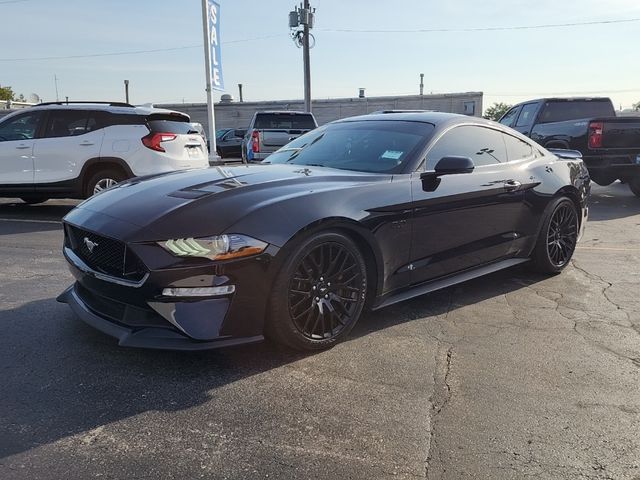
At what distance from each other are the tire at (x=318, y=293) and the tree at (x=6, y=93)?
6866 cm

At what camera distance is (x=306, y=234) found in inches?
133

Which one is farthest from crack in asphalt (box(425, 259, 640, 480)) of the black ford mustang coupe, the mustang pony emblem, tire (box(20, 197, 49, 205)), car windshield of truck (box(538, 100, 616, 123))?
tire (box(20, 197, 49, 205))

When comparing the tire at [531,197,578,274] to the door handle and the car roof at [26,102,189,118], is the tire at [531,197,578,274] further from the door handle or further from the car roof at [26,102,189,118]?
the car roof at [26,102,189,118]

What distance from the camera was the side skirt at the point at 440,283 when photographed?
3.97m

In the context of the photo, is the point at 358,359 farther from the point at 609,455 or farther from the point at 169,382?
the point at 609,455

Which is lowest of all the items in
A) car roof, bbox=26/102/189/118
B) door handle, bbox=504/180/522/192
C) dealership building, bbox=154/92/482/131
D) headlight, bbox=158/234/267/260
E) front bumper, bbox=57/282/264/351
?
front bumper, bbox=57/282/264/351

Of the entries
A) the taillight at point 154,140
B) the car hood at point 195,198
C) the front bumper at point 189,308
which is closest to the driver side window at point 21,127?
the taillight at point 154,140

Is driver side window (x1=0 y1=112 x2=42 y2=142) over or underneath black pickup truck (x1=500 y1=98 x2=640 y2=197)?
over

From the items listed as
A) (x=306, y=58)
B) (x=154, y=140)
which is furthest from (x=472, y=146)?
(x=306, y=58)

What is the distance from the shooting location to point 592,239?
753 cm

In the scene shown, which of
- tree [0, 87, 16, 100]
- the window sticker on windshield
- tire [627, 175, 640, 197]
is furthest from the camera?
tree [0, 87, 16, 100]

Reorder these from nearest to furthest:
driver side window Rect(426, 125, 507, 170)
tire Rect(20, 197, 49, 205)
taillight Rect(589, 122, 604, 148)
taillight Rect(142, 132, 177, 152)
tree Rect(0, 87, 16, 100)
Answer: driver side window Rect(426, 125, 507, 170) → taillight Rect(142, 132, 177, 152) → tire Rect(20, 197, 49, 205) → taillight Rect(589, 122, 604, 148) → tree Rect(0, 87, 16, 100)

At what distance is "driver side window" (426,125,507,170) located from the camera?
4.43 metres

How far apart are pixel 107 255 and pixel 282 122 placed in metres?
11.2
